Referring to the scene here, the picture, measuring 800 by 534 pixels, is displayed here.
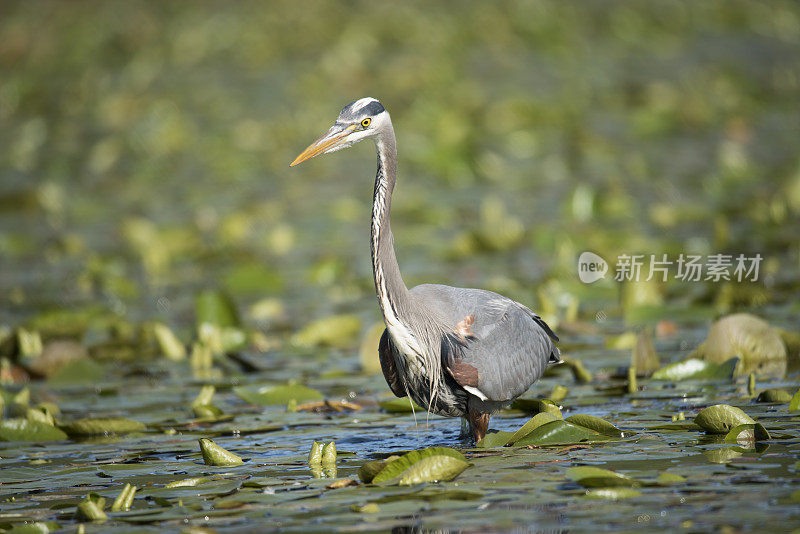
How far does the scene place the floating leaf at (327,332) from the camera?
27.6 feet

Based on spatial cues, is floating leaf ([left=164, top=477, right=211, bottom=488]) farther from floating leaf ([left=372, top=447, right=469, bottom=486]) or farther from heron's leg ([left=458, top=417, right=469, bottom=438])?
heron's leg ([left=458, top=417, right=469, bottom=438])

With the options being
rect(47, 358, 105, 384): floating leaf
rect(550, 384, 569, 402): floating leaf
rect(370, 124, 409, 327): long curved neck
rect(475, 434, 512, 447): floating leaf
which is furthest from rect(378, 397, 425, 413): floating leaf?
rect(47, 358, 105, 384): floating leaf

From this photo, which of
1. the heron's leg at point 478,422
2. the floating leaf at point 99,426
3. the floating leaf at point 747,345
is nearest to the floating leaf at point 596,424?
the heron's leg at point 478,422

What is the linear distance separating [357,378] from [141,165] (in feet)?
30.6

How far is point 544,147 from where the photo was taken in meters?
15.5

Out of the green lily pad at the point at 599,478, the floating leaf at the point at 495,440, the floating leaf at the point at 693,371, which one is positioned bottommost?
the green lily pad at the point at 599,478

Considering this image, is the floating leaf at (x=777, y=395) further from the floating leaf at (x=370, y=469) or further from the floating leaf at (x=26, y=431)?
the floating leaf at (x=26, y=431)

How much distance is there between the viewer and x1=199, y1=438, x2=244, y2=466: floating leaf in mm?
5410

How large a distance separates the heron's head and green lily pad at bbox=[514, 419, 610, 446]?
70.7 inches

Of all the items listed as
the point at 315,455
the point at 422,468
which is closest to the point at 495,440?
the point at 422,468

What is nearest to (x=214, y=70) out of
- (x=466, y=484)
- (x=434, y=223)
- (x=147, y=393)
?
(x=434, y=223)

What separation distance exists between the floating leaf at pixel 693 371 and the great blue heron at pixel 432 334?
1.13 metres

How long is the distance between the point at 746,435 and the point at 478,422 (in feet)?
4.63

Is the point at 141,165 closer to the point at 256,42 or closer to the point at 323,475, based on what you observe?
the point at 256,42
